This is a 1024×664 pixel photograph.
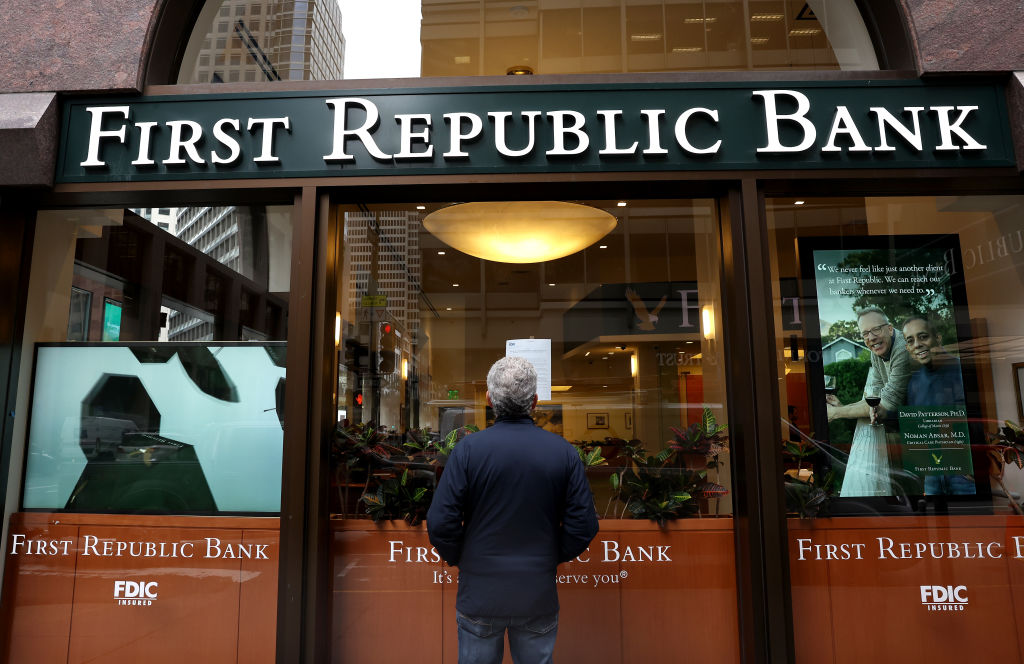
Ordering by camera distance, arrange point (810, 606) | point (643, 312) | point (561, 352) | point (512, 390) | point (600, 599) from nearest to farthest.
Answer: point (512, 390) < point (810, 606) < point (600, 599) < point (561, 352) < point (643, 312)

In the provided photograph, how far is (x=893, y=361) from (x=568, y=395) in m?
2.03

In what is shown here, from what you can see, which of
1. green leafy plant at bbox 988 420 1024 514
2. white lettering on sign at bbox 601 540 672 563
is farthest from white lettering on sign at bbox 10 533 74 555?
green leafy plant at bbox 988 420 1024 514

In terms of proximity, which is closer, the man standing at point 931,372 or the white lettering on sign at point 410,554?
the white lettering on sign at point 410,554

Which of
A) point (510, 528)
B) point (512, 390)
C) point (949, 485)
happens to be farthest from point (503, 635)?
point (949, 485)

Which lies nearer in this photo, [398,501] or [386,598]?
[386,598]

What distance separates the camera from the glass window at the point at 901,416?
130 inches

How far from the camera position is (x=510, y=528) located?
7.50 feet

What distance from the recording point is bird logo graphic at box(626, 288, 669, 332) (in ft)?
18.7

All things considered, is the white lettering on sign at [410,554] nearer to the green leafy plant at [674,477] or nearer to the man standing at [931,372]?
the green leafy plant at [674,477]

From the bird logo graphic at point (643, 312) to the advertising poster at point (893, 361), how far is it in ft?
6.28

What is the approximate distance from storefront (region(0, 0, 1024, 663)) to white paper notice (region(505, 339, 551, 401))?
0.23m

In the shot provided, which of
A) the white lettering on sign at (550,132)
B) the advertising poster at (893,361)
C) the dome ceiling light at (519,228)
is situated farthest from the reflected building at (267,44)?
the advertising poster at (893,361)

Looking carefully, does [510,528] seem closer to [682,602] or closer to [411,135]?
[682,602]

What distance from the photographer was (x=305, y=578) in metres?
3.26
